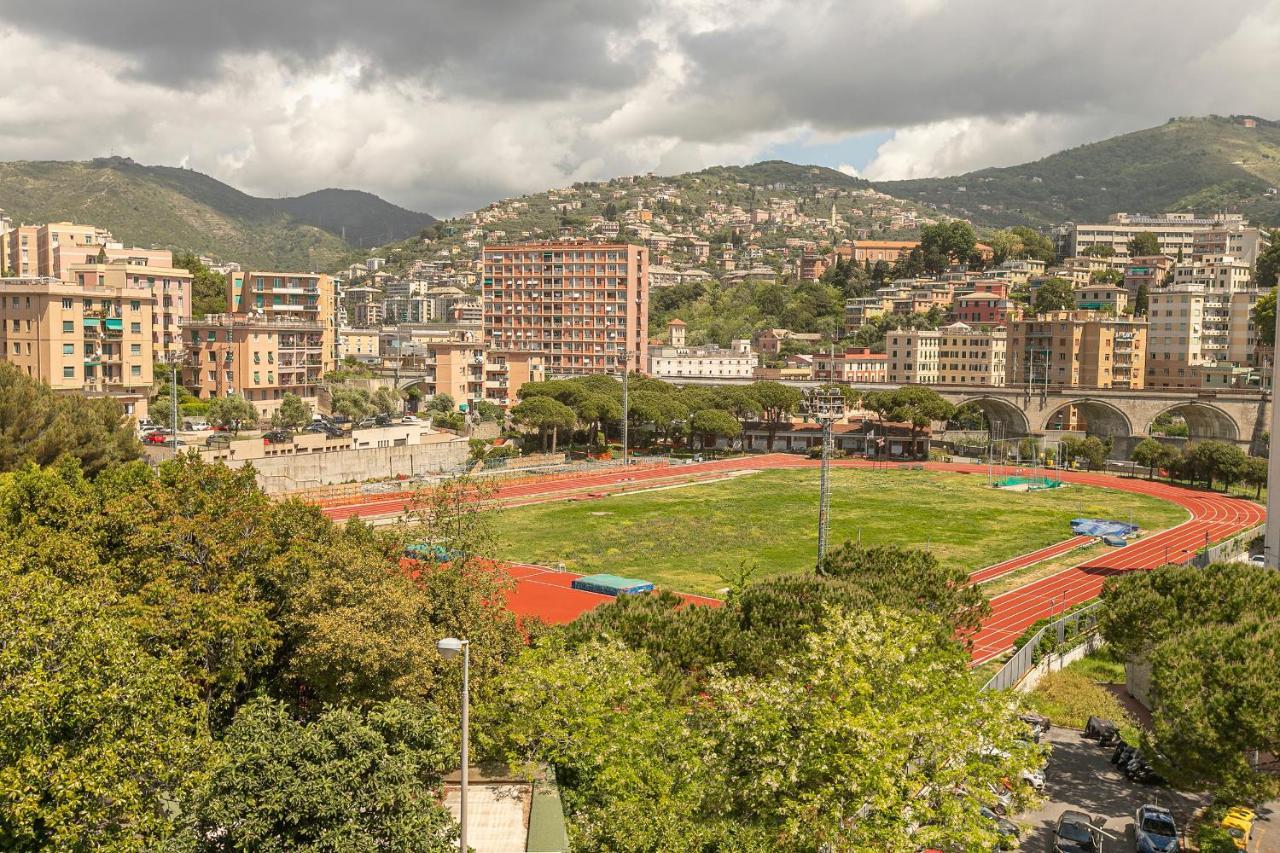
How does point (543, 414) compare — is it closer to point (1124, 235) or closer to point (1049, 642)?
point (1049, 642)

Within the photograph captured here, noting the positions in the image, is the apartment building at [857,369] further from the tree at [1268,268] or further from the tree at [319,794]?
the tree at [319,794]

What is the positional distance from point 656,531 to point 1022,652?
2763cm

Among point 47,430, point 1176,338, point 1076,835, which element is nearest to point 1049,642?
point 1076,835

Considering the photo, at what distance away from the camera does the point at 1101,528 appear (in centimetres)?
5659

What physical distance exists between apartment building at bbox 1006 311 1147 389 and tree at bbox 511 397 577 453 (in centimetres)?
5613

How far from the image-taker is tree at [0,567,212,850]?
572 inches

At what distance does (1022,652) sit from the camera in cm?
3053

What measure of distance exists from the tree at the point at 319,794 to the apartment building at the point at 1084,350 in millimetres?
103995

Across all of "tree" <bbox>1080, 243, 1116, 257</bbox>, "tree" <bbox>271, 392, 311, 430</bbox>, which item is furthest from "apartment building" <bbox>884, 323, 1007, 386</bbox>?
"tree" <bbox>271, 392, 311, 430</bbox>

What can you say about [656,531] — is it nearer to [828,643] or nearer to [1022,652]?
[1022,652]

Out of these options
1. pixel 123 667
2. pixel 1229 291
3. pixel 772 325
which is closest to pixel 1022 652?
pixel 123 667

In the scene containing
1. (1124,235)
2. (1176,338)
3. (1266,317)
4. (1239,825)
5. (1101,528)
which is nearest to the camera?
(1239,825)

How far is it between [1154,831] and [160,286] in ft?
258

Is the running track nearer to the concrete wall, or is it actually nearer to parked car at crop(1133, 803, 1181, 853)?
the concrete wall
